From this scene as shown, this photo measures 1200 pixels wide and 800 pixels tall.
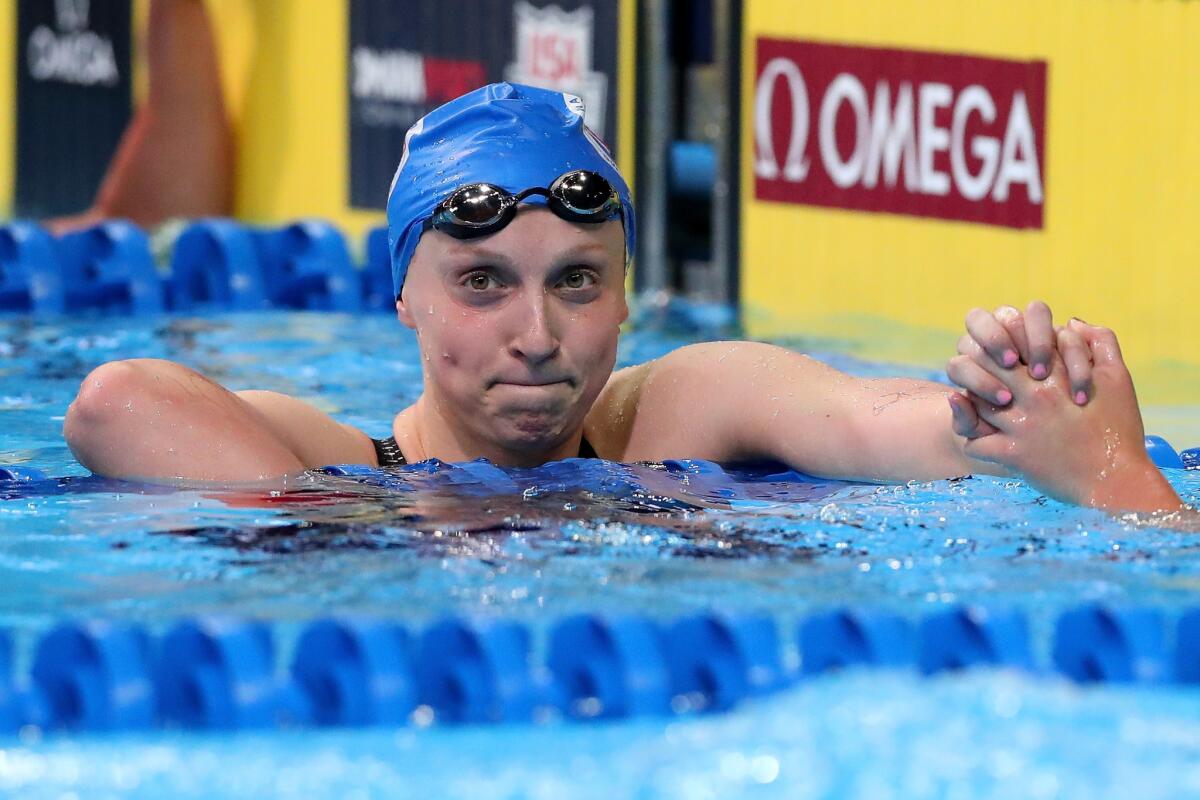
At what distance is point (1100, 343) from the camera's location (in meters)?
2.54

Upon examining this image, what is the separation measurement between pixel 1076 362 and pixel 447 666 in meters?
0.91

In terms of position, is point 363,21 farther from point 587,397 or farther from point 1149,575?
point 1149,575

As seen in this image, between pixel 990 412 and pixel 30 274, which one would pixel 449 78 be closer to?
pixel 30 274

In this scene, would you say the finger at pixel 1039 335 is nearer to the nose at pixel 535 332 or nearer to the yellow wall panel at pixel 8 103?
the nose at pixel 535 332

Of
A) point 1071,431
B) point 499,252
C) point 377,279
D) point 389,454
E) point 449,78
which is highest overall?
point 449,78

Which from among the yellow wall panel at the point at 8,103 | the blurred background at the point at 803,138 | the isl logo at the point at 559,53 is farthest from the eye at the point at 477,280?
the yellow wall panel at the point at 8,103

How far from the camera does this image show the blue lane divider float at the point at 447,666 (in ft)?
7.18

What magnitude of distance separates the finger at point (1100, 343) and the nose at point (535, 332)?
736mm

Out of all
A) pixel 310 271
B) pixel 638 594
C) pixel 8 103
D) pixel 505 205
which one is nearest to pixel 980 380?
pixel 638 594

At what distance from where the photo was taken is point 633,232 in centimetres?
316

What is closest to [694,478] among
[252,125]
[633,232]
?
[633,232]

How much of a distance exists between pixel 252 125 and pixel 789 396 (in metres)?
6.28

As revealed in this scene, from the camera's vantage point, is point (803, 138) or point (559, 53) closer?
point (803, 138)

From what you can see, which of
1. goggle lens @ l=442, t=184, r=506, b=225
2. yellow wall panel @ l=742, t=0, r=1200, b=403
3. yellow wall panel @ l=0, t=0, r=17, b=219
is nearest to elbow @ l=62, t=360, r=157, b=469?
goggle lens @ l=442, t=184, r=506, b=225
